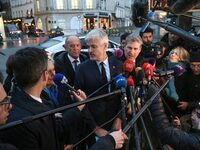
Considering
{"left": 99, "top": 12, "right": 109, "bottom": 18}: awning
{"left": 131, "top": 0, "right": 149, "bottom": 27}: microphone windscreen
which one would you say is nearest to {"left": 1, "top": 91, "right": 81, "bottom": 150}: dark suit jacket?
{"left": 131, "top": 0, "right": 149, "bottom": 27}: microphone windscreen

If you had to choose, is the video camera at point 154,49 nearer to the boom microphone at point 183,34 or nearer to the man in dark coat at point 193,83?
the man in dark coat at point 193,83

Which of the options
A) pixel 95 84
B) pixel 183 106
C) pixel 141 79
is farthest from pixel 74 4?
pixel 141 79

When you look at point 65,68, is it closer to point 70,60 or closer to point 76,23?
point 70,60

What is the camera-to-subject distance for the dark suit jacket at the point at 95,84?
2666mm

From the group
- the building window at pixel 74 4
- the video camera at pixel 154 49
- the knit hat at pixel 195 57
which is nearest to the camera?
the knit hat at pixel 195 57

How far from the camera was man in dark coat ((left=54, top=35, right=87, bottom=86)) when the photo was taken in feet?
12.4

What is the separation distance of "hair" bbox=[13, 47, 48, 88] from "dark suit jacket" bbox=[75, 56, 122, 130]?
3.16 feet

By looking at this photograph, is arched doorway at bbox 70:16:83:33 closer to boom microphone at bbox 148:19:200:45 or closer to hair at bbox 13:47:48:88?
hair at bbox 13:47:48:88

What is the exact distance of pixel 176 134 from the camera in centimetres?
185

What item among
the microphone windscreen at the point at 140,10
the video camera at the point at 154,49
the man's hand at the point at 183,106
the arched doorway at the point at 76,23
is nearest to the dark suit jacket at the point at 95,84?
the man's hand at the point at 183,106

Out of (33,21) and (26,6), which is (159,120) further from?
(26,6)

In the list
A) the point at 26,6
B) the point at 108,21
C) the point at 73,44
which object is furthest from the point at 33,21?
the point at 73,44

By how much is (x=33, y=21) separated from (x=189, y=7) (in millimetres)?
54371

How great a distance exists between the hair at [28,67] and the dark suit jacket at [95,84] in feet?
3.16
